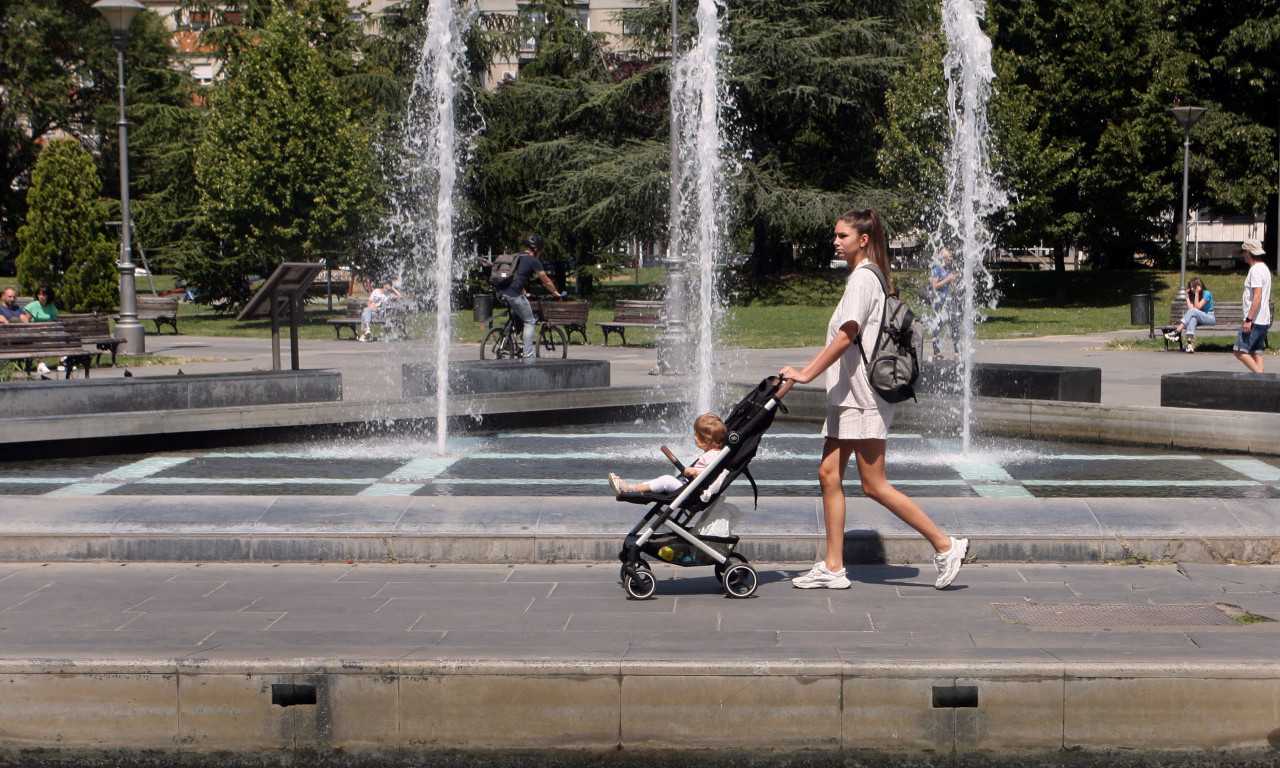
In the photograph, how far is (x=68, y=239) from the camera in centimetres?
3394

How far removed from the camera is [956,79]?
39000 millimetres

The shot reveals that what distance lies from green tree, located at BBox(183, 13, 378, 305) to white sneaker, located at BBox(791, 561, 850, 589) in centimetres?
3044

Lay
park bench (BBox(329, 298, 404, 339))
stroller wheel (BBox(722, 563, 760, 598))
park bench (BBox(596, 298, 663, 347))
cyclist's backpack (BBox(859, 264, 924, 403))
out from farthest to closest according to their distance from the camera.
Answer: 1. park bench (BBox(329, 298, 404, 339))
2. park bench (BBox(596, 298, 663, 347))
3. stroller wheel (BBox(722, 563, 760, 598))
4. cyclist's backpack (BBox(859, 264, 924, 403))

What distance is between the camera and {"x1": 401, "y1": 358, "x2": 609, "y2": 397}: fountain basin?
13.6 metres

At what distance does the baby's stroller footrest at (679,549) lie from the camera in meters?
6.43

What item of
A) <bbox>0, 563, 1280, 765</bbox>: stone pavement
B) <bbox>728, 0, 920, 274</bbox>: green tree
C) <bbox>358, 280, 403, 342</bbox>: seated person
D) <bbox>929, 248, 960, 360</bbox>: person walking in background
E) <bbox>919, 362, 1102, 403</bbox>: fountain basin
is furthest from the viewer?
<bbox>728, 0, 920, 274</bbox>: green tree

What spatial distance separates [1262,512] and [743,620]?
321cm

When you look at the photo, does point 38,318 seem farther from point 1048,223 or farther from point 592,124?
point 1048,223

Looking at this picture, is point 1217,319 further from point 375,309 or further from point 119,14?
point 119,14

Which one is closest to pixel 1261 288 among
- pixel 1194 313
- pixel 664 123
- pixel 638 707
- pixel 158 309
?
pixel 1194 313

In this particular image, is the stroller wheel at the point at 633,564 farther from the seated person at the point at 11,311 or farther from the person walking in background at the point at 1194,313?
the person walking in background at the point at 1194,313

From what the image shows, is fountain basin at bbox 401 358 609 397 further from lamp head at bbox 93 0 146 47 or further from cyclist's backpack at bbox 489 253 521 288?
lamp head at bbox 93 0 146 47

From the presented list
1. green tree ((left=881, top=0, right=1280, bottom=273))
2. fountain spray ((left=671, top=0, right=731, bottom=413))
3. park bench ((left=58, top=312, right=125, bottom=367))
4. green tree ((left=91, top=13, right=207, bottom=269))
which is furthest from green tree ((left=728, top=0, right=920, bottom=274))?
park bench ((left=58, top=312, right=125, bottom=367))

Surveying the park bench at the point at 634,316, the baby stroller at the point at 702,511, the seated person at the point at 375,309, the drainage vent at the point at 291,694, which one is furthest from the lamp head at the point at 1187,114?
the drainage vent at the point at 291,694
